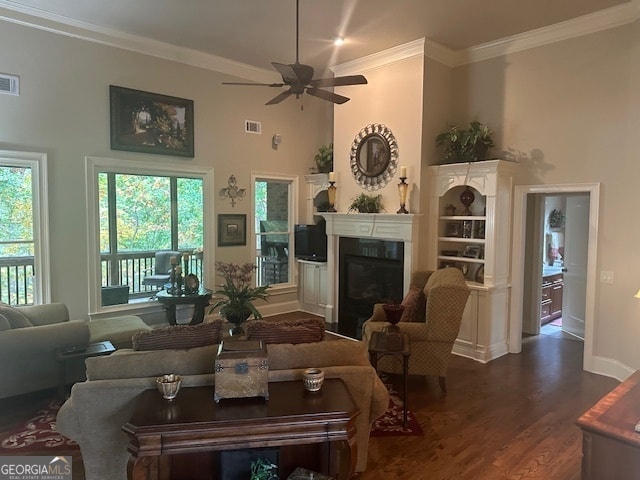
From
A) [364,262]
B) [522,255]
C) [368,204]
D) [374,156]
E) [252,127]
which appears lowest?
[364,262]

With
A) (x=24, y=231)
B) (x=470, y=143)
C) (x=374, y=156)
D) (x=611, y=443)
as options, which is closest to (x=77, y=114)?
(x=24, y=231)

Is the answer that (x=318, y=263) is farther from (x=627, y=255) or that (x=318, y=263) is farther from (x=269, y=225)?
(x=627, y=255)

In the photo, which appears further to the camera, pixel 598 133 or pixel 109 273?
pixel 109 273

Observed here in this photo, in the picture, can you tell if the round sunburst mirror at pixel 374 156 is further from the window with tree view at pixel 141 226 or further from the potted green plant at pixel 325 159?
the window with tree view at pixel 141 226

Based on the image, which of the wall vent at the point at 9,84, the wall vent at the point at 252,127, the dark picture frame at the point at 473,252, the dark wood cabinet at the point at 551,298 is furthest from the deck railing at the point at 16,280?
the dark wood cabinet at the point at 551,298

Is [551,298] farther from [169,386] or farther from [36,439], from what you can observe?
[36,439]

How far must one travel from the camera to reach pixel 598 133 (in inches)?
188

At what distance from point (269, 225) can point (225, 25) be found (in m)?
3.13

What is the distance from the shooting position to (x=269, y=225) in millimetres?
7309

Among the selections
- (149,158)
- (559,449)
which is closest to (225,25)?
(149,158)

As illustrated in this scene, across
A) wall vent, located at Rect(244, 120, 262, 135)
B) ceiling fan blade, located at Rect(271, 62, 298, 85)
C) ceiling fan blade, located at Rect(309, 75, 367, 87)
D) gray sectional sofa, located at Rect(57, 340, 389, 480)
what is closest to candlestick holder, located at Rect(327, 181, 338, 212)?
wall vent, located at Rect(244, 120, 262, 135)

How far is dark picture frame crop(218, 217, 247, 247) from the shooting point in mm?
6562

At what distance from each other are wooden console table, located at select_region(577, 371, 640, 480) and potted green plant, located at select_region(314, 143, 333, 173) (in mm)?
5266

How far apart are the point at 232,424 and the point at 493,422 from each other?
2.54 meters
